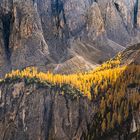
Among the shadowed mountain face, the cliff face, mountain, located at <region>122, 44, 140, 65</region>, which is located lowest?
the cliff face

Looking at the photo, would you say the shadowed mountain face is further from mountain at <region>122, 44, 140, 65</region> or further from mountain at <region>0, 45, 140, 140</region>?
mountain at <region>122, 44, 140, 65</region>

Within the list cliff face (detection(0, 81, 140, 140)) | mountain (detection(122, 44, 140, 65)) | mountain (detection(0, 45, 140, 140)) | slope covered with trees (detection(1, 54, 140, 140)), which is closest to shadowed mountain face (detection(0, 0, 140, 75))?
slope covered with trees (detection(1, 54, 140, 140))

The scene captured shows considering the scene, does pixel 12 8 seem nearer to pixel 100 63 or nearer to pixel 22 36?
pixel 22 36

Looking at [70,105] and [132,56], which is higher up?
[132,56]

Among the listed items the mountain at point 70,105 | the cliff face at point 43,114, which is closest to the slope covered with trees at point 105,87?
the mountain at point 70,105

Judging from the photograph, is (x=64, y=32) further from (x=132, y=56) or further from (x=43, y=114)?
(x=43, y=114)

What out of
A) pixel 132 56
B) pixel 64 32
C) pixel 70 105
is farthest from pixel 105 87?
pixel 64 32
